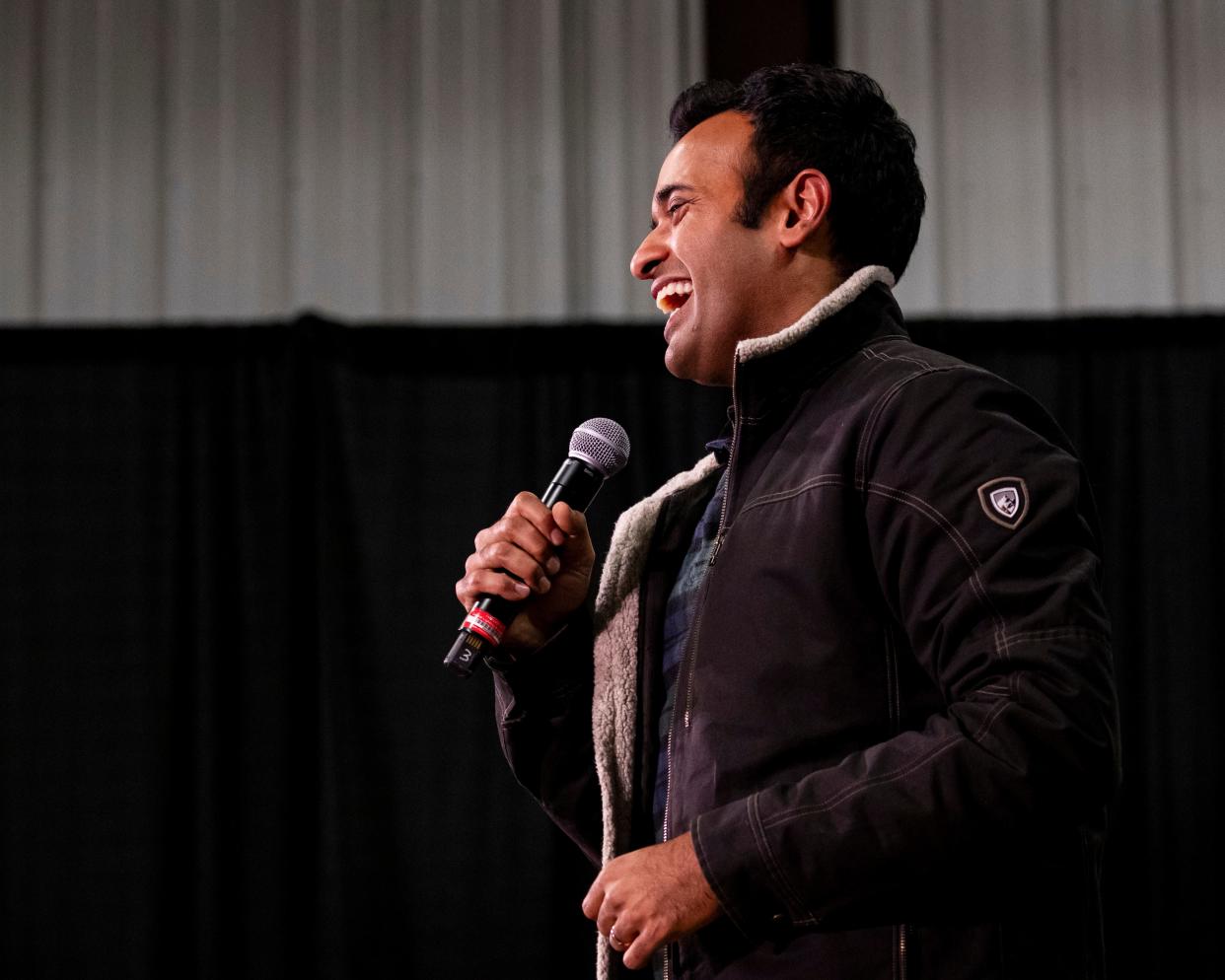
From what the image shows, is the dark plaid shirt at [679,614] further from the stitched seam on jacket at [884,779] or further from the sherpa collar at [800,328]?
the stitched seam on jacket at [884,779]

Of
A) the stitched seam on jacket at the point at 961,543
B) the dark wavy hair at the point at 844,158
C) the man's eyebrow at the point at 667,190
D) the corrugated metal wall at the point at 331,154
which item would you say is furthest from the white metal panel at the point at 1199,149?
the stitched seam on jacket at the point at 961,543

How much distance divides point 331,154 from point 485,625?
2.73 m

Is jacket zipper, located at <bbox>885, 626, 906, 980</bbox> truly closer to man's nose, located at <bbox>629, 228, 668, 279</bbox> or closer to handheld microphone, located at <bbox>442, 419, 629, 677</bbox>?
handheld microphone, located at <bbox>442, 419, 629, 677</bbox>

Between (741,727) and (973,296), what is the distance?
2712mm

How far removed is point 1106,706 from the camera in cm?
100

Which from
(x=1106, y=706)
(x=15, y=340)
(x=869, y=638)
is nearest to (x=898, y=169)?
(x=869, y=638)

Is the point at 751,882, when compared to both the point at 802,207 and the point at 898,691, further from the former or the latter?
the point at 802,207

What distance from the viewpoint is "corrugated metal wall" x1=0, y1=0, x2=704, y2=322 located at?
3674 mm

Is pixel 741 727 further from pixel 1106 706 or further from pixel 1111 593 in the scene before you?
pixel 1111 593

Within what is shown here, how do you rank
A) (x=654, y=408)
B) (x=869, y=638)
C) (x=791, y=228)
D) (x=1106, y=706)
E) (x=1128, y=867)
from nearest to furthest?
(x=1106, y=706) → (x=869, y=638) → (x=791, y=228) → (x=1128, y=867) → (x=654, y=408)

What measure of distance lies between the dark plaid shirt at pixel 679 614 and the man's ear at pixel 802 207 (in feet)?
0.78

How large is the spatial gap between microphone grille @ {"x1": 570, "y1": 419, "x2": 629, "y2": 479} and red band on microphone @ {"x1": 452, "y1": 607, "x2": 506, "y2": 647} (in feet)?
0.87

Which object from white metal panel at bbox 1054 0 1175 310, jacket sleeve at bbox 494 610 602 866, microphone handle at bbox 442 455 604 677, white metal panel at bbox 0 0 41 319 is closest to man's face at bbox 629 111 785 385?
microphone handle at bbox 442 455 604 677

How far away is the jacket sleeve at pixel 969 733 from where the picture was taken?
99 centimetres
